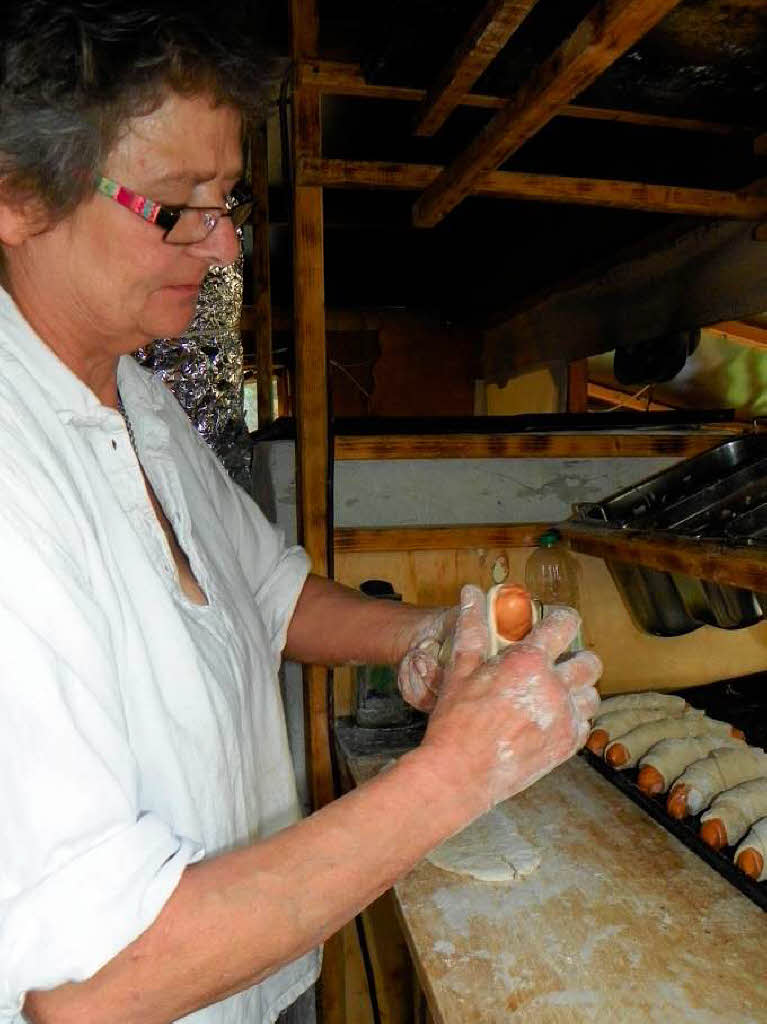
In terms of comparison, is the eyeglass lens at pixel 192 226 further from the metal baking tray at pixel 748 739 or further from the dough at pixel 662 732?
the dough at pixel 662 732

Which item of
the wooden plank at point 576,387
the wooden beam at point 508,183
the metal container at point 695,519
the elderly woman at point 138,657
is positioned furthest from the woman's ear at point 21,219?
the wooden plank at point 576,387

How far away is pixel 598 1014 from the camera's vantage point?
3.41 ft

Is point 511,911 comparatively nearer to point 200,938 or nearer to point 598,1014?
point 598,1014

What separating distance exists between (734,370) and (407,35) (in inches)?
178

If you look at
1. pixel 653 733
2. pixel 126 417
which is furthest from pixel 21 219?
pixel 653 733

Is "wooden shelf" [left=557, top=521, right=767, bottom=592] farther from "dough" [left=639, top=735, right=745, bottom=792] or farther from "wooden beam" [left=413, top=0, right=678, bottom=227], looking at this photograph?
"wooden beam" [left=413, top=0, right=678, bottom=227]

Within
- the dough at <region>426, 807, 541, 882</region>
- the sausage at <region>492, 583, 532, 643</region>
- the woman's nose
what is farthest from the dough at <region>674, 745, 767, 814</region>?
the woman's nose

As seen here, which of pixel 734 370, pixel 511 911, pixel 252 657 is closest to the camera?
pixel 252 657

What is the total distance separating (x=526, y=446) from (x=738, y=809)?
121 cm

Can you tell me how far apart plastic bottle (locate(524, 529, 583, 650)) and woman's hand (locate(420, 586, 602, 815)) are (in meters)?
1.40

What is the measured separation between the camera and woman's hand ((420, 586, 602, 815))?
83cm

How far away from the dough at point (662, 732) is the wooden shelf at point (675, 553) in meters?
0.45

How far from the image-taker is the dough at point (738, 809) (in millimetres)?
1482

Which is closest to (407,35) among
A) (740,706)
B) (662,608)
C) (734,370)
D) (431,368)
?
(662,608)
